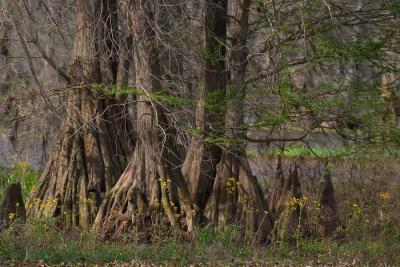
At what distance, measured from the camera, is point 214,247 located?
39.4ft

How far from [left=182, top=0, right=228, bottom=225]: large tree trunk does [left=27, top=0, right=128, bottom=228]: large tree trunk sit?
57.6 inches

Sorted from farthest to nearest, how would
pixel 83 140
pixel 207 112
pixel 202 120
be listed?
pixel 83 140 < pixel 207 112 < pixel 202 120

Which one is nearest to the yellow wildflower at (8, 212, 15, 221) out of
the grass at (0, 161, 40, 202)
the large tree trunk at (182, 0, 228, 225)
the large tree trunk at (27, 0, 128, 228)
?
the large tree trunk at (27, 0, 128, 228)

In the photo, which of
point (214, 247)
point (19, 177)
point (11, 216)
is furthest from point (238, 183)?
point (19, 177)

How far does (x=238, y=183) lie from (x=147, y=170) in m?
1.43

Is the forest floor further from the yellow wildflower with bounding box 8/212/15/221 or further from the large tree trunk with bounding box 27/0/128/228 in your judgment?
the large tree trunk with bounding box 27/0/128/228

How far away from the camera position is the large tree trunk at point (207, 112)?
541 inches

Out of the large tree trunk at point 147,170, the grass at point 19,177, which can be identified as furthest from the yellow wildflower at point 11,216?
the grass at point 19,177

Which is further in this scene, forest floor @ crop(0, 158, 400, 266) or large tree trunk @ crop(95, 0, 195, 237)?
large tree trunk @ crop(95, 0, 195, 237)

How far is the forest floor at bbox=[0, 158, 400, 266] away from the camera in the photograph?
11.0 meters

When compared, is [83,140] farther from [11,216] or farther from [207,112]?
[11,216]

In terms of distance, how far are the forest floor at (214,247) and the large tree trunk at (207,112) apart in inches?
44.8

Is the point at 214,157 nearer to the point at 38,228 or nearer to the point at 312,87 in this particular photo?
the point at 312,87

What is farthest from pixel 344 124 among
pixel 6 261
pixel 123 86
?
pixel 6 261
